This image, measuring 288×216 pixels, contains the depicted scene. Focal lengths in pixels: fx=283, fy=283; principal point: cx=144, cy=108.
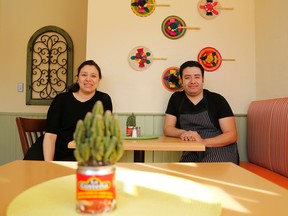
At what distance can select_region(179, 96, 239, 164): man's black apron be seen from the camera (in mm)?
2281

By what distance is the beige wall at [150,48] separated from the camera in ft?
9.36

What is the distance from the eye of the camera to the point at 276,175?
202cm

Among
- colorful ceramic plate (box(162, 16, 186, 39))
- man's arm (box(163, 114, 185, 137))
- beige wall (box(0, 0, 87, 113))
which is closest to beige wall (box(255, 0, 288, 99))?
colorful ceramic plate (box(162, 16, 186, 39))

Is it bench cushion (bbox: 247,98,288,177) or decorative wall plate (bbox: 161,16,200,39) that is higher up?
decorative wall plate (bbox: 161,16,200,39)

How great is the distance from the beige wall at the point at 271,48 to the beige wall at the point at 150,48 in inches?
9.1

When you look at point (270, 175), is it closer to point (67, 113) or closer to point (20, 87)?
point (67, 113)

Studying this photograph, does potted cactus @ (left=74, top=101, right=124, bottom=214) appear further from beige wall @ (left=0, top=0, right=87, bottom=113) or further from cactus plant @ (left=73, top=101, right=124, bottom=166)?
beige wall @ (left=0, top=0, right=87, bottom=113)

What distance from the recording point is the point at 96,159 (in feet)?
1.90

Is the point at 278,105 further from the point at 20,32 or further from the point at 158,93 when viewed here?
the point at 20,32

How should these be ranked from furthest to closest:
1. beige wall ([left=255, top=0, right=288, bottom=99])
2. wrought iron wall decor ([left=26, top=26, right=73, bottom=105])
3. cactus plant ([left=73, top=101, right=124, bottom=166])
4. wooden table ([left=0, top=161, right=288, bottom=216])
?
wrought iron wall decor ([left=26, top=26, right=73, bottom=105]), beige wall ([left=255, top=0, right=288, bottom=99]), wooden table ([left=0, top=161, right=288, bottom=216]), cactus plant ([left=73, top=101, right=124, bottom=166])

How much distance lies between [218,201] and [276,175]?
152 centimetres

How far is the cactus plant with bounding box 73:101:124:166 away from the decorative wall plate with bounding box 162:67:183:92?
2264 mm

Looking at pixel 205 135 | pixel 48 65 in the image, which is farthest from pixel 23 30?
pixel 205 135

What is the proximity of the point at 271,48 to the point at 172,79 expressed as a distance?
941mm
